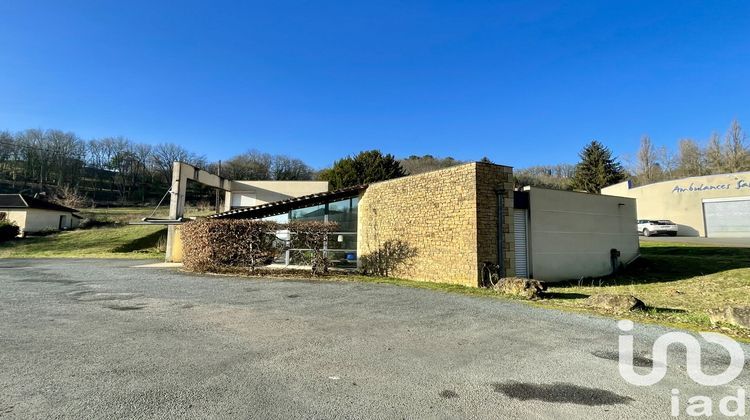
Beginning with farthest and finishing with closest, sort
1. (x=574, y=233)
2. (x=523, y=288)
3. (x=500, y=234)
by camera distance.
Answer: (x=574, y=233) → (x=500, y=234) → (x=523, y=288)

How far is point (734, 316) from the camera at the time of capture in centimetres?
601

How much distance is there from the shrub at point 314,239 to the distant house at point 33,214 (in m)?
35.3

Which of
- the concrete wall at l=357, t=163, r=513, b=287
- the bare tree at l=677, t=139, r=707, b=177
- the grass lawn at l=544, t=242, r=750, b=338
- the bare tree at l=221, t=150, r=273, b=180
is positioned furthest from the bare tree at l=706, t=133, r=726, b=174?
the bare tree at l=221, t=150, r=273, b=180

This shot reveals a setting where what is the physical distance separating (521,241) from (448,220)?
2609 mm

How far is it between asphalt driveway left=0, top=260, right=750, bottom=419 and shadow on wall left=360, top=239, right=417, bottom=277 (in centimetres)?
514

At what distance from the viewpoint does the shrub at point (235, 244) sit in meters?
13.8

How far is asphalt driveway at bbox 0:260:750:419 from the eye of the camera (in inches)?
126

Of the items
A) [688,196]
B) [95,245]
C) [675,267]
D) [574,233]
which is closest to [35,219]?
[95,245]

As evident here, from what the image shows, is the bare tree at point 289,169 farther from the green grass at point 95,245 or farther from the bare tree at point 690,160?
the bare tree at point 690,160

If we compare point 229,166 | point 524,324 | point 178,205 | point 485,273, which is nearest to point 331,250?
point 485,273

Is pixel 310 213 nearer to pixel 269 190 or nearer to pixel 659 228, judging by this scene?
pixel 269 190

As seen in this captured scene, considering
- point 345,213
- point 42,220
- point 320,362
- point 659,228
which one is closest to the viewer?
point 320,362

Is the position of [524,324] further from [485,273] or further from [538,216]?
[538,216]

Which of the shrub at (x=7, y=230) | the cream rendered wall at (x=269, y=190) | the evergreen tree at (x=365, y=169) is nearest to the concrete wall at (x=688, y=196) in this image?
the evergreen tree at (x=365, y=169)
